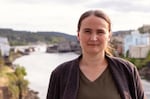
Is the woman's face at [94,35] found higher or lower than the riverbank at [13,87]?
higher

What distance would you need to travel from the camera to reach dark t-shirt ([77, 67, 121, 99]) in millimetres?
1168

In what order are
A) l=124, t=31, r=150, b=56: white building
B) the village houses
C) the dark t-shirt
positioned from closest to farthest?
the dark t-shirt, the village houses, l=124, t=31, r=150, b=56: white building

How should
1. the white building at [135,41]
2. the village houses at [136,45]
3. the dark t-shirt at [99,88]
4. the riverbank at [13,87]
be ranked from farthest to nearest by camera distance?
the white building at [135,41] → the village houses at [136,45] → the riverbank at [13,87] → the dark t-shirt at [99,88]

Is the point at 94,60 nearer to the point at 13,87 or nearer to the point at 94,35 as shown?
the point at 94,35

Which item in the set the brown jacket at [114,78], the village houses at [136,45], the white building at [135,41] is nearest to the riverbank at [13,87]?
the village houses at [136,45]

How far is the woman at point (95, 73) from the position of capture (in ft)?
3.87

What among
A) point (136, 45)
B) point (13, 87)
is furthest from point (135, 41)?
point (13, 87)

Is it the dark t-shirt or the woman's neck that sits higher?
the woman's neck

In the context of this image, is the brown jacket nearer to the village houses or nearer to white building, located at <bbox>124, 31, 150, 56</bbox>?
the village houses

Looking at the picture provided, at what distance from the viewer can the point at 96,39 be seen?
→ 1176 mm

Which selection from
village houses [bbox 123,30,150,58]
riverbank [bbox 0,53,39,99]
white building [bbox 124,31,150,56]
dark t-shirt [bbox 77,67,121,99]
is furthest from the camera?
white building [bbox 124,31,150,56]

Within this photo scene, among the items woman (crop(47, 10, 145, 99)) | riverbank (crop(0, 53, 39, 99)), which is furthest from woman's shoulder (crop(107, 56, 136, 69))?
riverbank (crop(0, 53, 39, 99))

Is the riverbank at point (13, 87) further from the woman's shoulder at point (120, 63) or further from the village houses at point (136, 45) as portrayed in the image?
the woman's shoulder at point (120, 63)

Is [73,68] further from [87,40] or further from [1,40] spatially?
[1,40]
